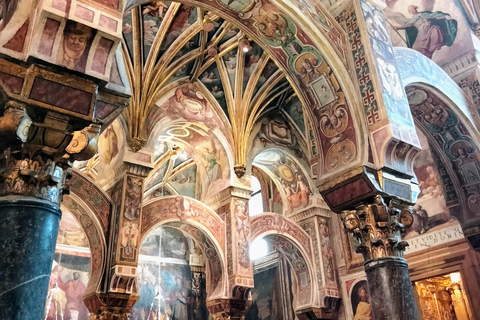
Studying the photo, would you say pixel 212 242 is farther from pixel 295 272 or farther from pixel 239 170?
pixel 295 272

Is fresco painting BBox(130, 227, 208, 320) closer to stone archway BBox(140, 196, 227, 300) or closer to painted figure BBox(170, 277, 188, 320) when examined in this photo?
painted figure BBox(170, 277, 188, 320)

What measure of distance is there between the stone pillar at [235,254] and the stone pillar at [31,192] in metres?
6.75

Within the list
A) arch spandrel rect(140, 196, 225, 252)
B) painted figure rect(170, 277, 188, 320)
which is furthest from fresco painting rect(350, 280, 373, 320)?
painted figure rect(170, 277, 188, 320)

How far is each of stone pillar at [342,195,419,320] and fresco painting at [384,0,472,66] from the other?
5.05 meters

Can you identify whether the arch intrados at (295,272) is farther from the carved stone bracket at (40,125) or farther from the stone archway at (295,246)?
the carved stone bracket at (40,125)

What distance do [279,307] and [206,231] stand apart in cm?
455

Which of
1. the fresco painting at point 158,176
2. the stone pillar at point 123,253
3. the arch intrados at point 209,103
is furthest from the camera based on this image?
the fresco painting at point 158,176

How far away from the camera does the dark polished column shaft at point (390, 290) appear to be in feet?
17.7

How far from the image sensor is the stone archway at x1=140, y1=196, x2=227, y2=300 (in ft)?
33.2

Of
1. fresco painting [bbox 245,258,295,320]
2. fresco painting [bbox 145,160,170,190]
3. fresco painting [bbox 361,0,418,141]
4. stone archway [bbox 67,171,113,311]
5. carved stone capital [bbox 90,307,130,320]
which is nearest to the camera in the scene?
fresco painting [bbox 361,0,418,141]

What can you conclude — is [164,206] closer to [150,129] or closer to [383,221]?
[150,129]

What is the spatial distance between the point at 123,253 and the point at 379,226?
5.21 meters

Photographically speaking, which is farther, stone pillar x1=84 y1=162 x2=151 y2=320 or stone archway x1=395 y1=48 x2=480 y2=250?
stone archway x1=395 y1=48 x2=480 y2=250

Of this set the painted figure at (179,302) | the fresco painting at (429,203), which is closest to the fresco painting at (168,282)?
the painted figure at (179,302)
